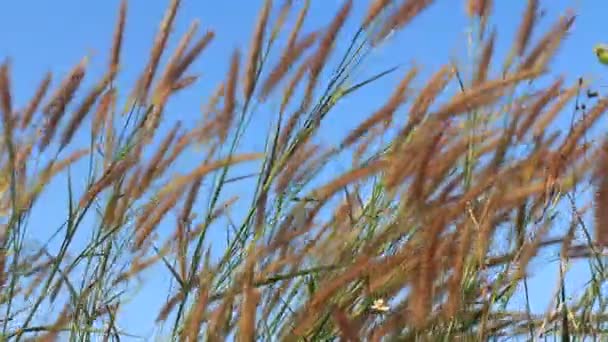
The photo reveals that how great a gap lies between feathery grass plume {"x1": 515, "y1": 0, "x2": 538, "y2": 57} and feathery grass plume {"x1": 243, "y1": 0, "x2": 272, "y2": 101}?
0.48 meters

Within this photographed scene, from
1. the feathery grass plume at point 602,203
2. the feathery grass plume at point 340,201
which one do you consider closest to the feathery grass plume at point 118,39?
the feathery grass plume at point 340,201

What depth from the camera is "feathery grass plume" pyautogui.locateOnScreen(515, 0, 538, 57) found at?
188 centimetres

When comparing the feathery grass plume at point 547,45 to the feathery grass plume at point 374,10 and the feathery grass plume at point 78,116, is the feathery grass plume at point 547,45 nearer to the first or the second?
the feathery grass plume at point 374,10

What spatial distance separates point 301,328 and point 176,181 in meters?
0.78

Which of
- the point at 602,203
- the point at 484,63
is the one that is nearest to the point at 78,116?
the point at 484,63

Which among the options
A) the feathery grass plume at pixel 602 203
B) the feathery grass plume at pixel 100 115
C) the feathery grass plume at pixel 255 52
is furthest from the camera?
the feathery grass plume at pixel 100 115

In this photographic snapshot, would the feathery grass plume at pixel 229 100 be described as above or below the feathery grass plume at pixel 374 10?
below

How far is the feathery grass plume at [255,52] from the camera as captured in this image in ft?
6.53

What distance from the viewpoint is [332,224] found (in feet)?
6.68

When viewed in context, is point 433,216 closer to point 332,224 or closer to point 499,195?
point 499,195

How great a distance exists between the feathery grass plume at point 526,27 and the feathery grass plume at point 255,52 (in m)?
0.48

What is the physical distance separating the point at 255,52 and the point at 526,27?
20.4 inches

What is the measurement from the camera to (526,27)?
189 centimetres

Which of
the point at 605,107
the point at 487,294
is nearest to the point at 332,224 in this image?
the point at 487,294
